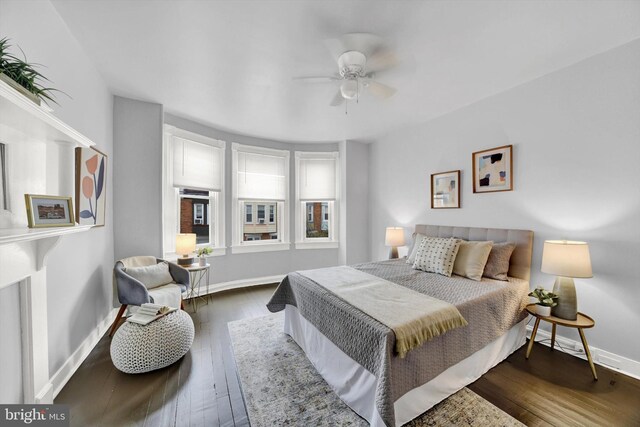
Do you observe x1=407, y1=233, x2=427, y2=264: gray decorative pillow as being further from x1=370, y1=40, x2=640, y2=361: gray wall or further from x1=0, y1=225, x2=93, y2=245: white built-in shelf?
x1=0, y1=225, x2=93, y2=245: white built-in shelf

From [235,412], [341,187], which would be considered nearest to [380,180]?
[341,187]

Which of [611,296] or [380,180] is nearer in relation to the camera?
[611,296]

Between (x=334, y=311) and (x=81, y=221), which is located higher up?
(x=81, y=221)

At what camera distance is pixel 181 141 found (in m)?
3.69

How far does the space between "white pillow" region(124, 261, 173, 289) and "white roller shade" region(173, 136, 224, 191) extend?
4.38 ft

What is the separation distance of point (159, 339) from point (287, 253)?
9.70 feet

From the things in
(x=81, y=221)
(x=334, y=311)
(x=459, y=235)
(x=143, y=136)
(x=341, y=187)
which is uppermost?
(x=143, y=136)

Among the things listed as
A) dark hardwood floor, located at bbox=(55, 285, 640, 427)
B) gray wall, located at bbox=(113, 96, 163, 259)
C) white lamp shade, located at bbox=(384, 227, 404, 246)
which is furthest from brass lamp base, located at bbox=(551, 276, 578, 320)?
gray wall, located at bbox=(113, 96, 163, 259)

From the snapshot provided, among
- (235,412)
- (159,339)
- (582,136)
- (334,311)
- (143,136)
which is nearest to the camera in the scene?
(235,412)

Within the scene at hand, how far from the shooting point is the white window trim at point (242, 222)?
14.1ft

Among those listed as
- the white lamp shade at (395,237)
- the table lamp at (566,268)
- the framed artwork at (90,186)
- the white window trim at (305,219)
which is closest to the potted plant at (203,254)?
the framed artwork at (90,186)

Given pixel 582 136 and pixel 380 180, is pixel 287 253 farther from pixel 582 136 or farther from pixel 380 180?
pixel 582 136

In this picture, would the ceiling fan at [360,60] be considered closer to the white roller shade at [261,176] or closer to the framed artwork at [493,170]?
the framed artwork at [493,170]

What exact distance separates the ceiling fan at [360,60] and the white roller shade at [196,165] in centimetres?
239
